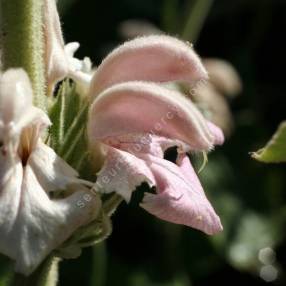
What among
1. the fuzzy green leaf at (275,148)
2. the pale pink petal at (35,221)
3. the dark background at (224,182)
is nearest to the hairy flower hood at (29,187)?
the pale pink petal at (35,221)

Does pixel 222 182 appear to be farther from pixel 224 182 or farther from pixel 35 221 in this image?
pixel 35 221

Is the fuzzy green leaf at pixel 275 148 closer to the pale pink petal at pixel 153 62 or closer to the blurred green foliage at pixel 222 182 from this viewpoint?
the pale pink petal at pixel 153 62

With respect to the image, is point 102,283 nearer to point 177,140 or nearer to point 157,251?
point 157,251

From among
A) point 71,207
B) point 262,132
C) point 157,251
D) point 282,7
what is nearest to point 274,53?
point 282,7

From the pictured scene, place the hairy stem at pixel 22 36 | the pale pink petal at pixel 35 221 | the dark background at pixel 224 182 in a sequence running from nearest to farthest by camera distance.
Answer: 1. the pale pink petal at pixel 35 221
2. the hairy stem at pixel 22 36
3. the dark background at pixel 224 182

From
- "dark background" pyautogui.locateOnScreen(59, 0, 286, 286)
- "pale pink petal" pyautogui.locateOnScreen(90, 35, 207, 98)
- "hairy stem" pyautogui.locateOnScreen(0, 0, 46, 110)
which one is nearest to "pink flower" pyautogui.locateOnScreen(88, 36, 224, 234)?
"pale pink petal" pyautogui.locateOnScreen(90, 35, 207, 98)
